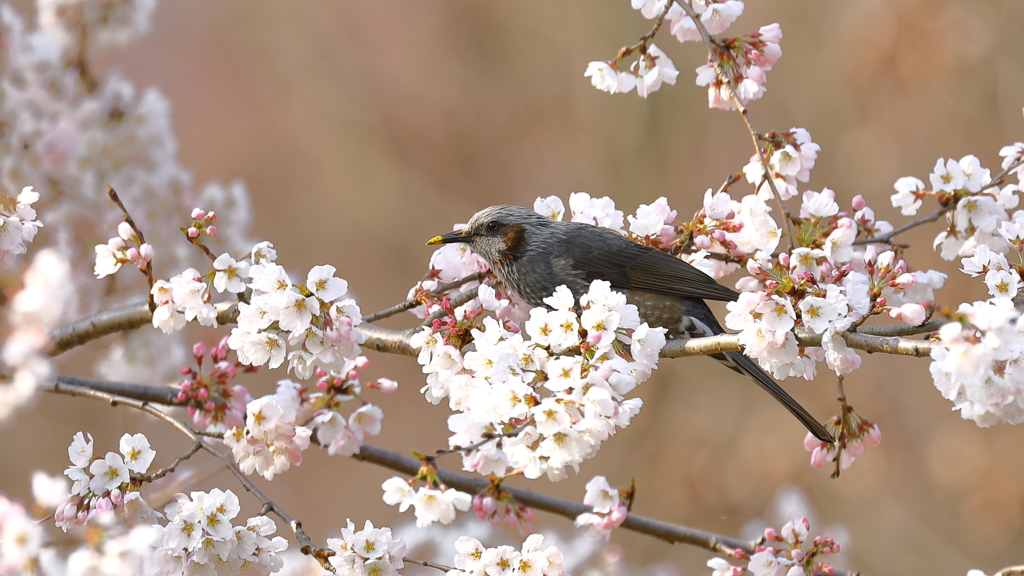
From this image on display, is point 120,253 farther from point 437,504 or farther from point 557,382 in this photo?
point 557,382

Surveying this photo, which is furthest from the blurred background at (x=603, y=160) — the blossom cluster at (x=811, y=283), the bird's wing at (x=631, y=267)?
the blossom cluster at (x=811, y=283)

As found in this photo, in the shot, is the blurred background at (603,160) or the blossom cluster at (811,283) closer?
the blossom cluster at (811,283)

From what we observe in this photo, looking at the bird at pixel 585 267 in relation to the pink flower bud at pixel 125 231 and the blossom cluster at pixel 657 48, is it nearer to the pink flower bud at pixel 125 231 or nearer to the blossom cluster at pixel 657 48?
the blossom cluster at pixel 657 48

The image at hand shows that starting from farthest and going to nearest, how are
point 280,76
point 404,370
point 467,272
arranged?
point 280,76 < point 404,370 < point 467,272

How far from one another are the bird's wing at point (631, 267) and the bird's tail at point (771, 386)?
218 millimetres

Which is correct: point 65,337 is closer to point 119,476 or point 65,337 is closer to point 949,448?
point 119,476

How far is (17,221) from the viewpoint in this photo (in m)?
1.82

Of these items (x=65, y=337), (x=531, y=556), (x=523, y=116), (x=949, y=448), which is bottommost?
(x=531, y=556)

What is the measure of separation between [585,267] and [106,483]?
1.66m

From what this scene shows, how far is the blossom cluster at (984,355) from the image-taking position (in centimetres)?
133

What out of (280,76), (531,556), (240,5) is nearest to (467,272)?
(531,556)

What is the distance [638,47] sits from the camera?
2.34 metres

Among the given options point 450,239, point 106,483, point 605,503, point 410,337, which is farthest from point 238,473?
point 450,239

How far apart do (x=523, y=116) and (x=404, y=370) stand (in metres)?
3.06
